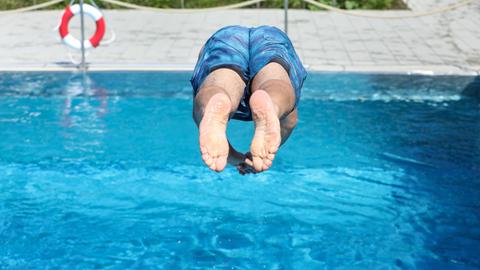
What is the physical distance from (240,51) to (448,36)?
9.33 meters

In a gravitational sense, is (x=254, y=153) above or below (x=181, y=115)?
above

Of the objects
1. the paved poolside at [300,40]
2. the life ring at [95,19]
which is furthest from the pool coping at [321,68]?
the life ring at [95,19]

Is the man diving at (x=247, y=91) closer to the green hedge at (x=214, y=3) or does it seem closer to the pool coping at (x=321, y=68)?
the pool coping at (x=321, y=68)

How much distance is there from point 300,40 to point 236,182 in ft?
18.5

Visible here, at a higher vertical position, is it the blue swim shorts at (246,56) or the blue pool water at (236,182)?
the blue swim shorts at (246,56)

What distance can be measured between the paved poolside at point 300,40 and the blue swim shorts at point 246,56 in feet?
20.6

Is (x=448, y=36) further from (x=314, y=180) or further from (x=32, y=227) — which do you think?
(x=32, y=227)

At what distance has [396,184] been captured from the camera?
803cm

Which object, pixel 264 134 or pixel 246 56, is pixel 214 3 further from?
pixel 264 134

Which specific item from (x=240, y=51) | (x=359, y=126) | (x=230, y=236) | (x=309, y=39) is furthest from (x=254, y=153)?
(x=309, y=39)

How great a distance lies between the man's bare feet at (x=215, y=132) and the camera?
13.5 ft

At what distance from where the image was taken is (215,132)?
165 inches

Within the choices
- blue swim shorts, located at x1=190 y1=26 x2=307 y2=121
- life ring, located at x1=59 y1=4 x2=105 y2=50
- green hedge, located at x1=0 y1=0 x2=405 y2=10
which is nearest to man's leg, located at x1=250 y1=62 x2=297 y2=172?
blue swim shorts, located at x1=190 y1=26 x2=307 y2=121

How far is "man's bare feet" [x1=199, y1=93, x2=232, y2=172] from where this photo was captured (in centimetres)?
413
